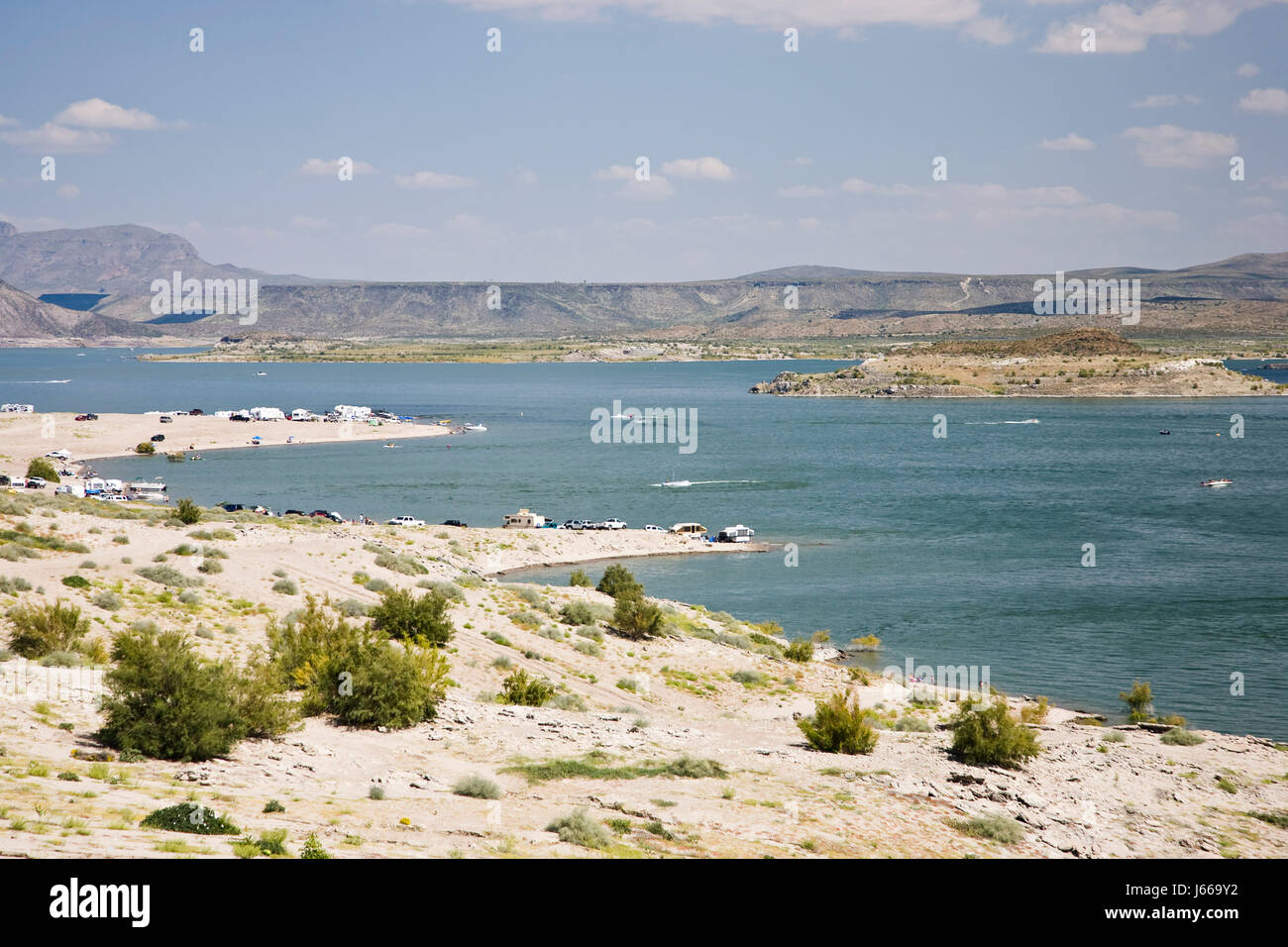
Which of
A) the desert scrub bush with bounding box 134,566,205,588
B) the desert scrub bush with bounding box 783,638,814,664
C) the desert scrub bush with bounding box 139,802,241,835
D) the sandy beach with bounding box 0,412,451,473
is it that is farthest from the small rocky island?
the desert scrub bush with bounding box 139,802,241,835

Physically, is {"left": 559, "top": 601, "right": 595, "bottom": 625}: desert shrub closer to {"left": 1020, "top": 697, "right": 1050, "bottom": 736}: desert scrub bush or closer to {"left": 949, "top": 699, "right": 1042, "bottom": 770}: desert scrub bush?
{"left": 1020, "top": 697, "right": 1050, "bottom": 736}: desert scrub bush

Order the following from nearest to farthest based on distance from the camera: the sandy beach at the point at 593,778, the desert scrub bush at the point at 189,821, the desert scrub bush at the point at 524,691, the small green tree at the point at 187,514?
the desert scrub bush at the point at 189,821 < the sandy beach at the point at 593,778 < the desert scrub bush at the point at 524,691 < the small green tree at the point at 187,514

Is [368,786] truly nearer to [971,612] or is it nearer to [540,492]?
[971,612]

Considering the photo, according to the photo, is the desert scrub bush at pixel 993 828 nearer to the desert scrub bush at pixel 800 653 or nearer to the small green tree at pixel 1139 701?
the small green tree at pixel 1139 701

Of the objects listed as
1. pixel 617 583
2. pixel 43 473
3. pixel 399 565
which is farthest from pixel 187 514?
pixel 43 473

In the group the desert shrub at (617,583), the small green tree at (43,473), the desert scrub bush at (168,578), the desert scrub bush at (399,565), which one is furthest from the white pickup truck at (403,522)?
the desert scrub bush at (168,578)

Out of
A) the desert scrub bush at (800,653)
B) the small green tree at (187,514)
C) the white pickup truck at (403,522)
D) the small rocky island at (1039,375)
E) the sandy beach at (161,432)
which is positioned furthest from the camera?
the small rocky island at (1039,375)

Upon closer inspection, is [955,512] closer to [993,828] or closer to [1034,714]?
[1034,714]
